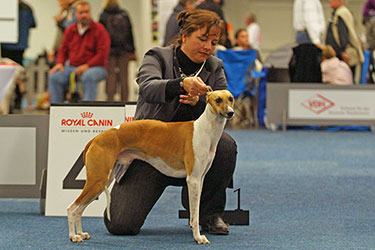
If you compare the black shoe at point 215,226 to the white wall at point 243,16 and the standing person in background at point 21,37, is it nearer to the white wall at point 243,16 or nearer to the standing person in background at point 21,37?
the standing person in background at point 21,37

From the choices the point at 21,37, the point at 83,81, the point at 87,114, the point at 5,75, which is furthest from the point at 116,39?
the point at 87,114

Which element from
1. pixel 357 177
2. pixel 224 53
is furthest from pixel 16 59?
pixel 357 177

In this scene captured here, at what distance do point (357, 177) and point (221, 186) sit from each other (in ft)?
7.38

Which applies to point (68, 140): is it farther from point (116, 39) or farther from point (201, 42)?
point (116, 39)

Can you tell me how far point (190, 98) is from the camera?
303 cm

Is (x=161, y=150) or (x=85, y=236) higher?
(x=161, y=150)

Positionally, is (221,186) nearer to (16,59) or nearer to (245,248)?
(245,248)

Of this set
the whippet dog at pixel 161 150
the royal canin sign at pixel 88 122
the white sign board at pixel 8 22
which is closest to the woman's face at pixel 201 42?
the whippet dog at pixel 161 150

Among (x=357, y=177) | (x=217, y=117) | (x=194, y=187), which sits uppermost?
(x=217, y=117)

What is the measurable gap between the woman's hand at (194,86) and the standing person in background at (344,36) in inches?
277

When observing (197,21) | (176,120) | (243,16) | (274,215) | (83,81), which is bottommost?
(274,215)

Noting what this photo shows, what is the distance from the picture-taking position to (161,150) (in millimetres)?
2951

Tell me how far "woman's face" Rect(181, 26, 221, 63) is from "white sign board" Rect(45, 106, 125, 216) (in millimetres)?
820

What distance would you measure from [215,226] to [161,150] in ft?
1.74
